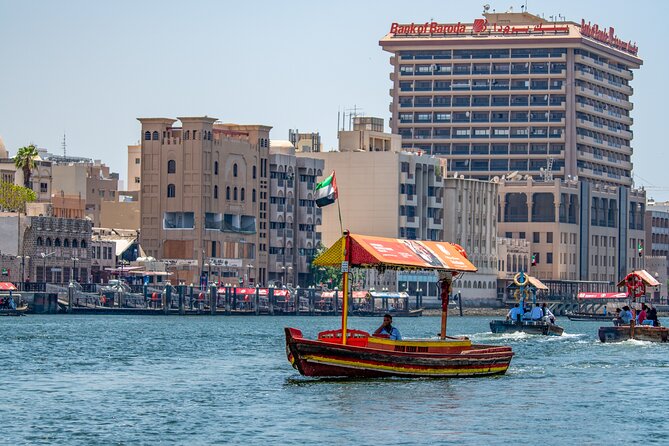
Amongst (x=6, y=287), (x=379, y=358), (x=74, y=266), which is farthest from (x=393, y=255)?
(x=74, y=266)

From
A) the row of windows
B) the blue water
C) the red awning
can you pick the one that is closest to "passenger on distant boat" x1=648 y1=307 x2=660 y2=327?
the blue water

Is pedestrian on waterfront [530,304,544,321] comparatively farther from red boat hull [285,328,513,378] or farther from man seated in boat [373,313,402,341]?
man seated in boat [373,313,402,341]

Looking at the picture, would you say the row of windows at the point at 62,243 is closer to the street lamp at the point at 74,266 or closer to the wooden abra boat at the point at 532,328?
the street lamp at the point at 74,266

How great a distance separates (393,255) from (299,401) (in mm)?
8533

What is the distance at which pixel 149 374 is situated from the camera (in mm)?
73812

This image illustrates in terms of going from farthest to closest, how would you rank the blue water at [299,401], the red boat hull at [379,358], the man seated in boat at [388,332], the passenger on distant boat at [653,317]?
the passenger on distant boat at [653,317]
the man seated in boat at [388,332]
the red boat hull at [379,358]
the blue water at [299,401]

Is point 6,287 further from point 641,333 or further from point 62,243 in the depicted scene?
point 641,333

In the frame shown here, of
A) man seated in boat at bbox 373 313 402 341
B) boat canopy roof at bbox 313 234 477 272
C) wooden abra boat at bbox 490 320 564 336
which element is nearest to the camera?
boat canopy roof at bbox 313 234 477 272

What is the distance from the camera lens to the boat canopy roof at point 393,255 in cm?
6462

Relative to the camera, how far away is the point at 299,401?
196 ft

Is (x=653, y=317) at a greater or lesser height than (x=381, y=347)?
greater

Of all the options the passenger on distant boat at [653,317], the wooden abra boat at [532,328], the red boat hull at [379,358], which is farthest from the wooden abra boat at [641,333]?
the red boat hull at [379,358]

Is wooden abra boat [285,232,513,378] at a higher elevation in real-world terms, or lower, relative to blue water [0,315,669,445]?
higher

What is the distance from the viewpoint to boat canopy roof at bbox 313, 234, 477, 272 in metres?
64.6
